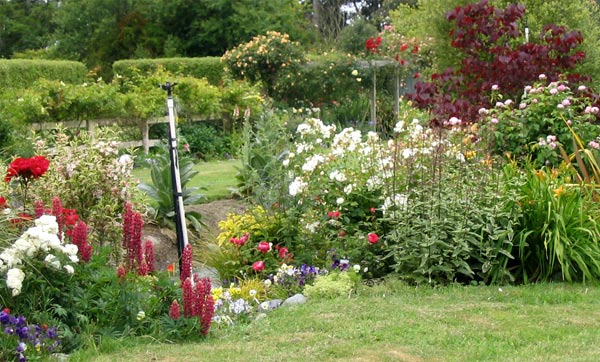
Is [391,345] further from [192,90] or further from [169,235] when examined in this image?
[192,90]

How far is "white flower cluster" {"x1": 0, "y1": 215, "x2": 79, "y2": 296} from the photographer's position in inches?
186

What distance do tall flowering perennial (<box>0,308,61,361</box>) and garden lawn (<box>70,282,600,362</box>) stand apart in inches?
7.1

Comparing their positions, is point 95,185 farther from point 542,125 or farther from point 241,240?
point 542,125

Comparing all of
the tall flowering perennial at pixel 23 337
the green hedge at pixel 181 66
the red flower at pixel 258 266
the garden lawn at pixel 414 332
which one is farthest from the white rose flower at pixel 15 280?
the green hedge at pixel 181 66

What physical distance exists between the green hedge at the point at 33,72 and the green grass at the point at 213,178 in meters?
4.90

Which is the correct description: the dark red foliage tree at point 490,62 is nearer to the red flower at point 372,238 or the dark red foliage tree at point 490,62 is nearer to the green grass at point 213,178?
the green grass at point 213,178

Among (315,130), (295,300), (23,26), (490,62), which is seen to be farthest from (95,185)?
(23,26)

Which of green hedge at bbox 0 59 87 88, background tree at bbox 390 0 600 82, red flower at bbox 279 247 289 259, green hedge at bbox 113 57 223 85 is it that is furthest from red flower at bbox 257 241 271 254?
green hedge at bbox 113 57 223 85

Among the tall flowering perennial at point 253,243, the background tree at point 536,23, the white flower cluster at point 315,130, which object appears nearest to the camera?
the tall flowering perennial at point 253,243

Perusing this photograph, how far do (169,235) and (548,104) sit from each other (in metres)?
3.98

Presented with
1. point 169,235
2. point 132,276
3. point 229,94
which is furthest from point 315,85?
point 132,276

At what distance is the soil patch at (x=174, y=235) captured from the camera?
328 inches

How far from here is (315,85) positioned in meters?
18.4

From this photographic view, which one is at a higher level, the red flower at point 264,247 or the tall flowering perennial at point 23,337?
the red flower at point 264,247
